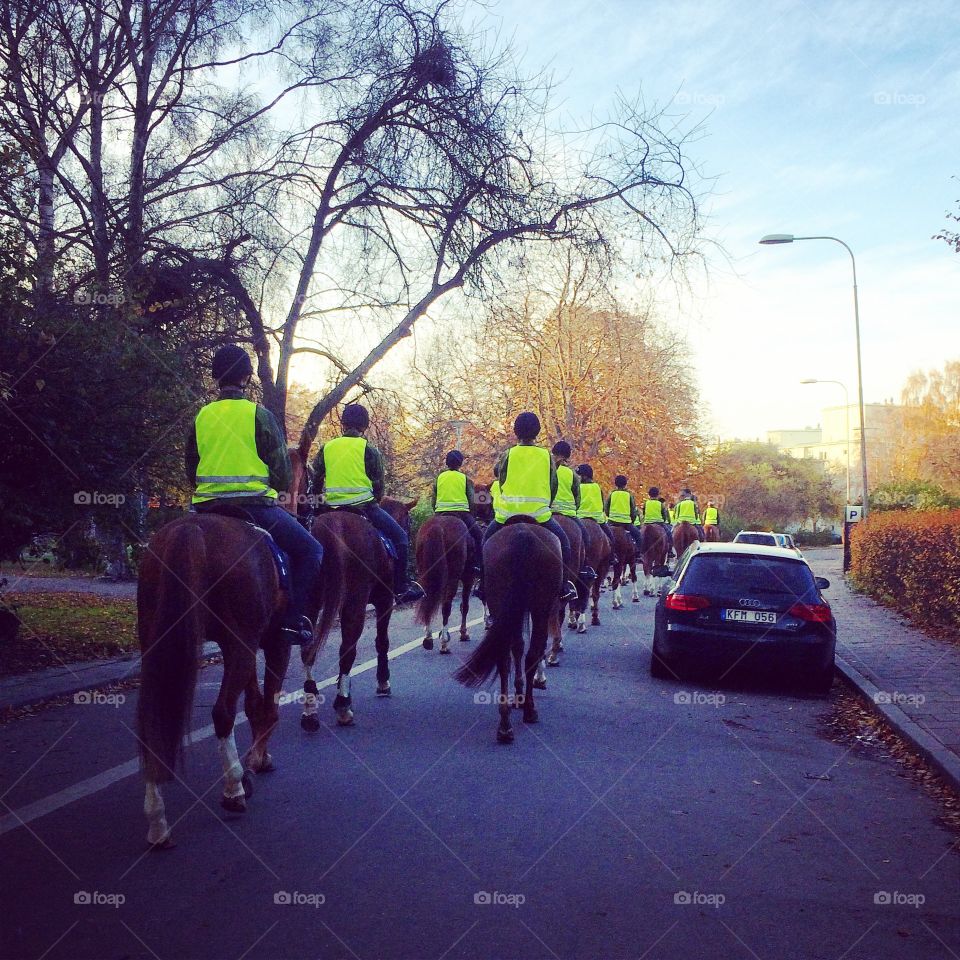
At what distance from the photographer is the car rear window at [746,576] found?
10.7m

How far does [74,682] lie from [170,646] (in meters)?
4.92

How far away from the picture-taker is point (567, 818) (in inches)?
217

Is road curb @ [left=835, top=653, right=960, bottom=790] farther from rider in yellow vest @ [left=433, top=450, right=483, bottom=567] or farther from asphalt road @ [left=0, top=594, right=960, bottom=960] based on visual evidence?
rider in yellow vest @ [left=433, top=450, right=483, bottom=567]

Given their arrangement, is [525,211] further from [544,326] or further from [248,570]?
[544,326]

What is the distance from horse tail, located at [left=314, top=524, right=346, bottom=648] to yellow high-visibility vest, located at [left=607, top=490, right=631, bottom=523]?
40.1 feet

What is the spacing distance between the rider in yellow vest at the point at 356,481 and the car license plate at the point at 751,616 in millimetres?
3743

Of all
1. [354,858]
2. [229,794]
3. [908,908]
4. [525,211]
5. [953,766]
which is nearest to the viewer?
[908,908]

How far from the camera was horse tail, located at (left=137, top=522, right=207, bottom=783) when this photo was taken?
491 centimetres

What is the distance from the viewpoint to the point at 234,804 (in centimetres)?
543

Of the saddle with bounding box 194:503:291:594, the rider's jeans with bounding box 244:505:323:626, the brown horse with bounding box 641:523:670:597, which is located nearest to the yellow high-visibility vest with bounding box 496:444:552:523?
the rider's jeans with bounding box 244:505:323:626

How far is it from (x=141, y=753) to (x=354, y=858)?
113 cm

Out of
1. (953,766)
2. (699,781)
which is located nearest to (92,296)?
(699,781)

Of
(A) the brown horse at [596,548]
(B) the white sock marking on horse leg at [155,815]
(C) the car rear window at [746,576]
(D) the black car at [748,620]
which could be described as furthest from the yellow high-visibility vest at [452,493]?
(B) the white sock marking on horse leg at [155,815]

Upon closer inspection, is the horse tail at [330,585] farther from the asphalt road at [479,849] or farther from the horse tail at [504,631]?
the horse tail at [504,631]
